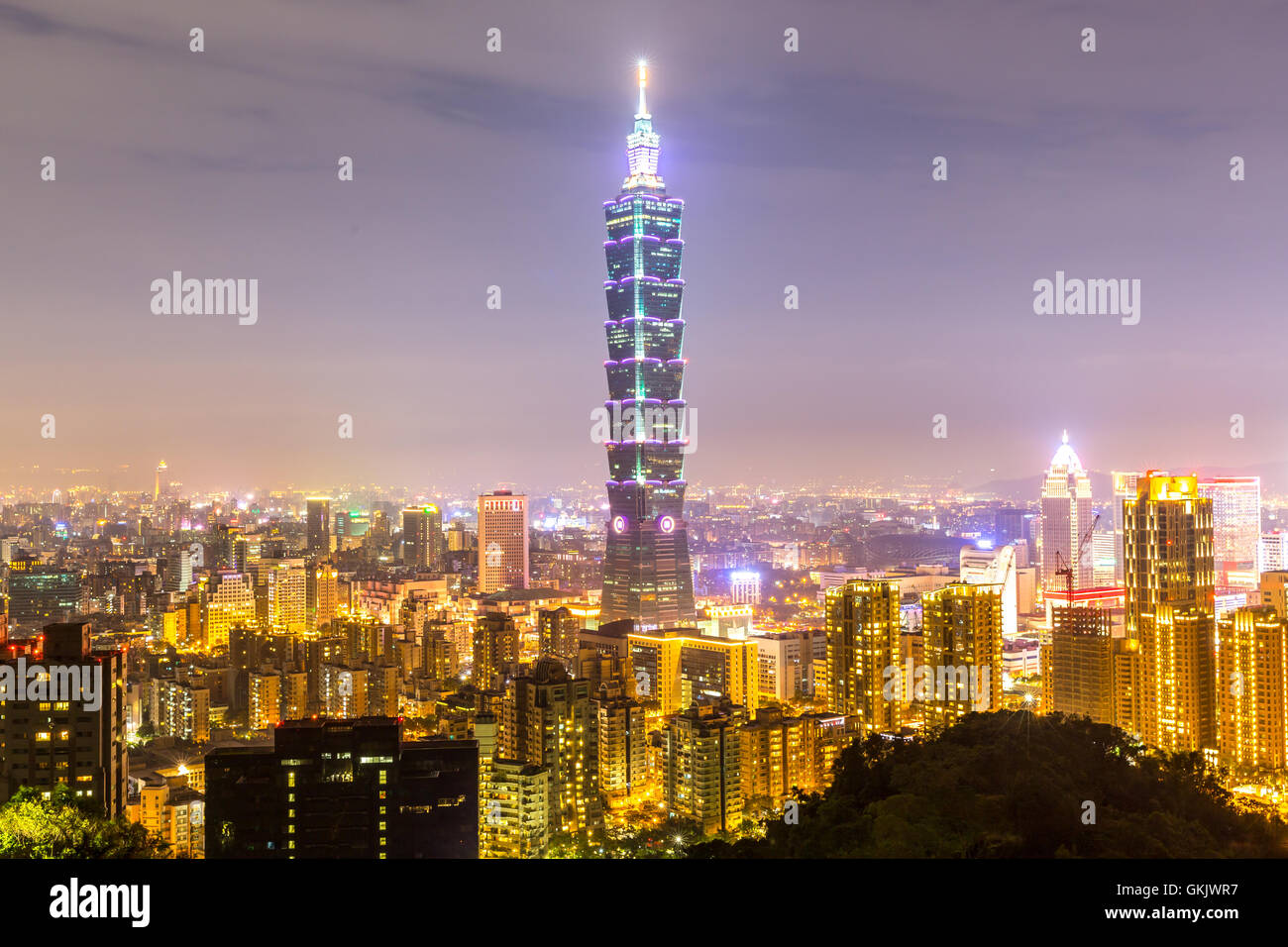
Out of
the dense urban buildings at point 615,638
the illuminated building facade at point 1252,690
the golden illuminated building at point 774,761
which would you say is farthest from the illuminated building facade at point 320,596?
the illuminated building facade at point 1252,690

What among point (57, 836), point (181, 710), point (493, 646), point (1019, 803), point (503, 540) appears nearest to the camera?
point (57, 836)

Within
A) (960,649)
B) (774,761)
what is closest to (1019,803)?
(774,761)

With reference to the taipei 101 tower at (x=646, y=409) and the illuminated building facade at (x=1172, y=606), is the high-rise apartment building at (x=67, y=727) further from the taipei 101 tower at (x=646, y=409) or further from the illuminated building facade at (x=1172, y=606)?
the taipei 101 tower at (x=646, y=409)

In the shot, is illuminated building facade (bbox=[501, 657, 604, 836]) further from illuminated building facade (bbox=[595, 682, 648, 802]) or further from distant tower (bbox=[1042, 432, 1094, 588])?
distant tower (bbox=[1042, 432, 1094, 588])

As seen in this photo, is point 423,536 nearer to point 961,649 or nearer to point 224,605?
point 224,605

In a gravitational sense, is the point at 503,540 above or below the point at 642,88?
below

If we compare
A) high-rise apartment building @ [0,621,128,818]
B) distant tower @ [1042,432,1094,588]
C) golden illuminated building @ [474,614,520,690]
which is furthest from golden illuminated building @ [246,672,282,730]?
distant tower @ [1042,432,1094,588]
